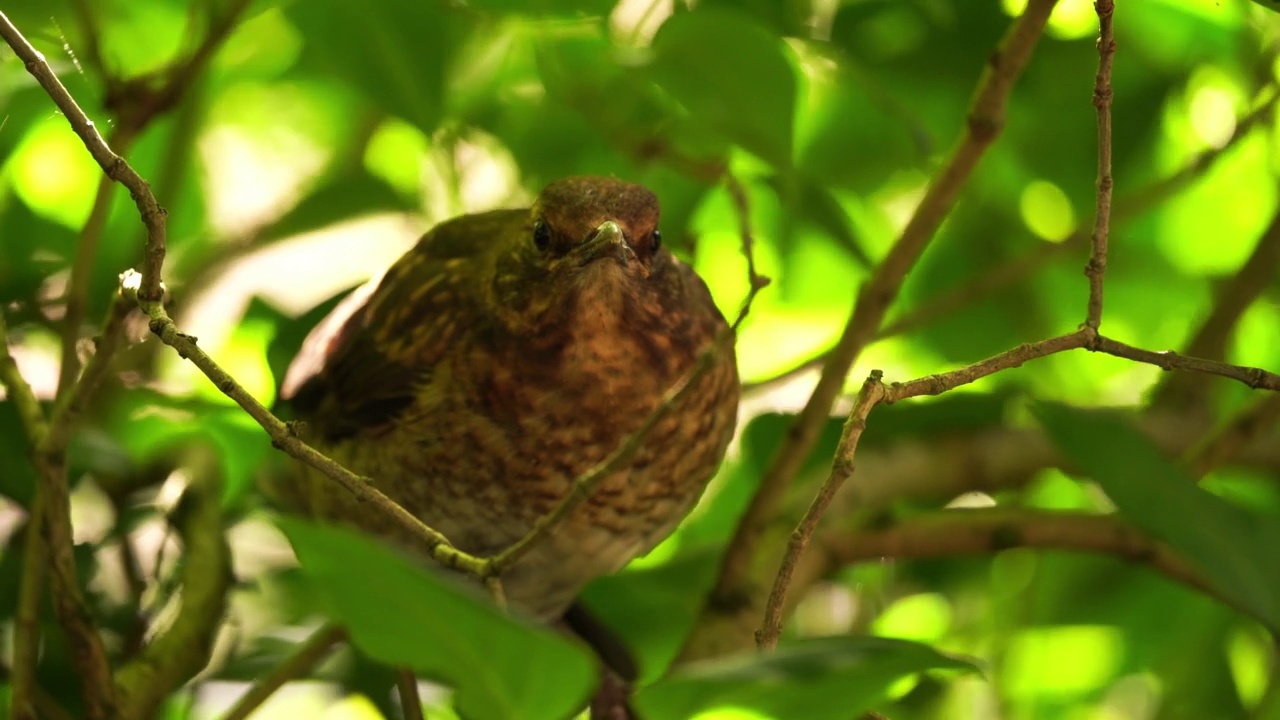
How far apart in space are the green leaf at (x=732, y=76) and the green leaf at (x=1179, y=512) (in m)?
0.32

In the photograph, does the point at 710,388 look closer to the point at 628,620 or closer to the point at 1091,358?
the point at 628,620

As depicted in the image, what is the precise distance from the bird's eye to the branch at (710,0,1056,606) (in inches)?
12.4

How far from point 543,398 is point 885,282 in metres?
0.37

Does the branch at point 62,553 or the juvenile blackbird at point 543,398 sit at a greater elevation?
the juvenile blackbird at point 543,398

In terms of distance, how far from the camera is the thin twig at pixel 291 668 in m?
1.33

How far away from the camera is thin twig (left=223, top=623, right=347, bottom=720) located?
1329 mm

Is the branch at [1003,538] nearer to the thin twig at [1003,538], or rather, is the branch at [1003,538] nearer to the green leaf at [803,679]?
the thin twig at [1003,538]

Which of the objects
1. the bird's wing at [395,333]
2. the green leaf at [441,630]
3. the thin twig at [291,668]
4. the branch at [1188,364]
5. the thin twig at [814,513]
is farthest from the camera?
the bird's wing at [395,333]

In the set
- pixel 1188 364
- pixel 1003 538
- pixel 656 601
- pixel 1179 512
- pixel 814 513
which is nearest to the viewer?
pixel 814 513

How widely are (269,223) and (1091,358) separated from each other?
112 centimetres

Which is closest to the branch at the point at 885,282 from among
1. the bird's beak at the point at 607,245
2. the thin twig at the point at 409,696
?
the bird's beak at the point at 607,245

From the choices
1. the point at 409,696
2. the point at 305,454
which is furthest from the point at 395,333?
the point at 305,454

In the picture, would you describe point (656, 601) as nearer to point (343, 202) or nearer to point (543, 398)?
point (543, 398)

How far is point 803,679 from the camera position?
612 millimetres
